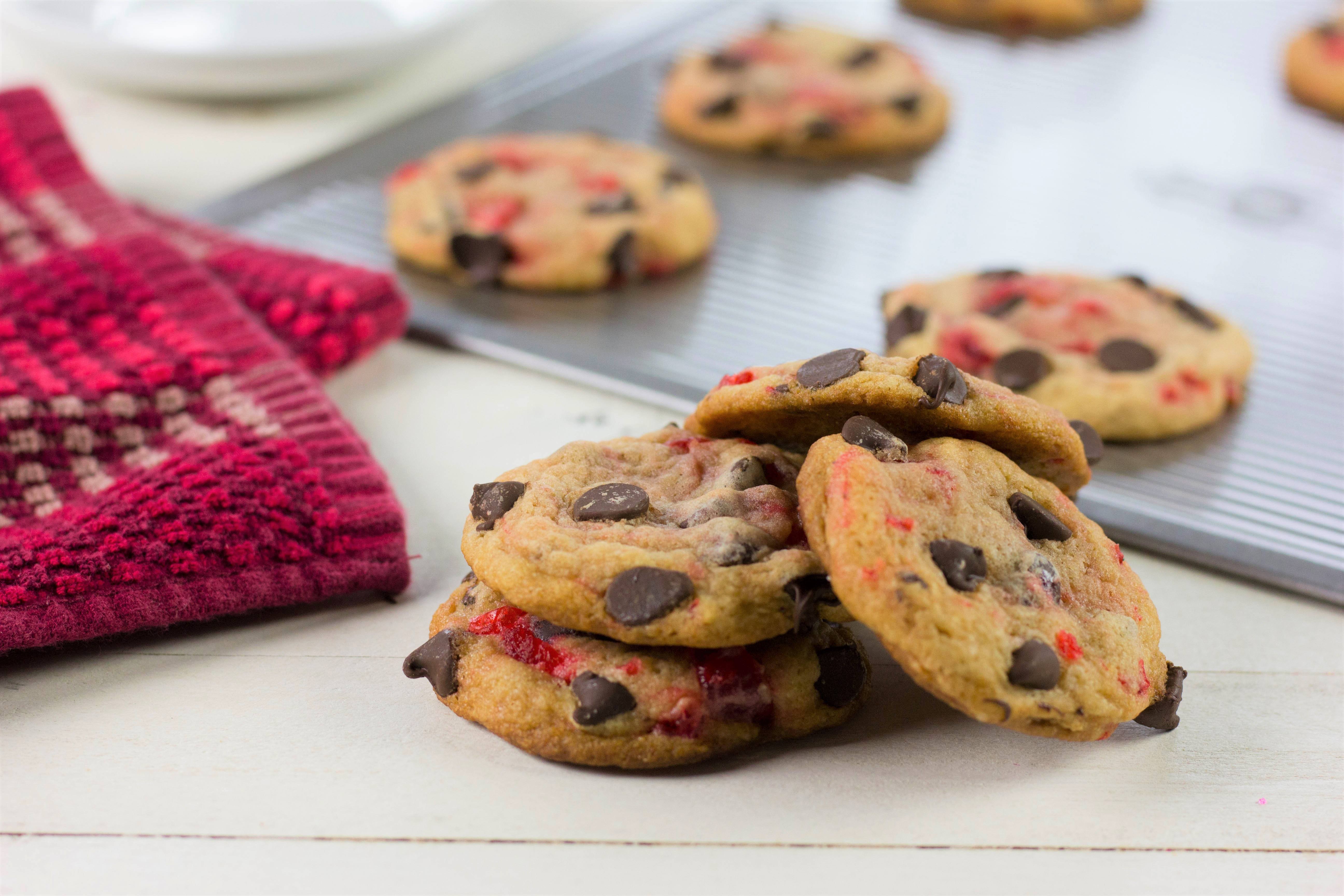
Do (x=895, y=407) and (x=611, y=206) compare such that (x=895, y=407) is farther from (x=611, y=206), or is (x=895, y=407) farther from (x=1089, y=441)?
(x=611, y=206)

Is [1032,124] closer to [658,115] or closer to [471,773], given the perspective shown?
[658,115]

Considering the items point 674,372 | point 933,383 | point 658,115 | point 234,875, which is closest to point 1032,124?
point 658,115

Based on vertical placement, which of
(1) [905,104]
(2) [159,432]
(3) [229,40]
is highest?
(3) [229,40]

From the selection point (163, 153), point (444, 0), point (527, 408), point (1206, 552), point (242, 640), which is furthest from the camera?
point (444, 0)

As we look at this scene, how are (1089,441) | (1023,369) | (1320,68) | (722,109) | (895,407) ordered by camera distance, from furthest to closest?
1. (1320,68)
2. (722,109)
3. (1023,369)
4. (1089,441)
5. (895,407)

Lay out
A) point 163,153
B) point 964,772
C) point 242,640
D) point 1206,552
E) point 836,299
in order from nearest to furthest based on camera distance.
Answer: point 964,772
point 242,640
point 1206,552
point 836,299
point 163,153

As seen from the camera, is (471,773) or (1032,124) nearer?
(471,773)

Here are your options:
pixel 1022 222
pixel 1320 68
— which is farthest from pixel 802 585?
pixel 1320 68

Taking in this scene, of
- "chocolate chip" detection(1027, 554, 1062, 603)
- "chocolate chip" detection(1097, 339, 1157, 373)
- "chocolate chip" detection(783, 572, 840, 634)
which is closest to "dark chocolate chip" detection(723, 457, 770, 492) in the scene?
"chocolate chip" detection(783, 572, 840, 634)
